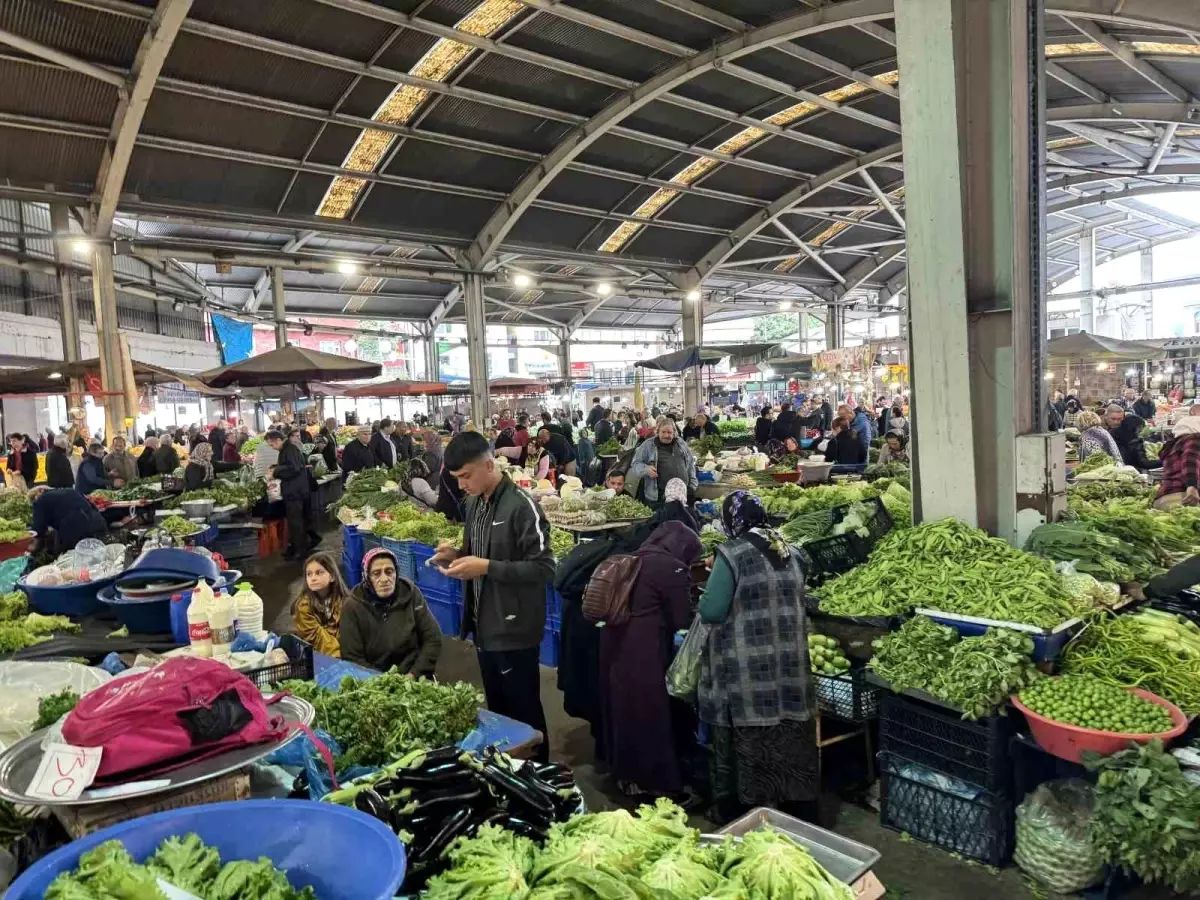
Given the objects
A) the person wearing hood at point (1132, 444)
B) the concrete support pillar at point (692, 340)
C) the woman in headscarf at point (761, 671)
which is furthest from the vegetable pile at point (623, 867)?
the concrete support pillar at point (692, 340)

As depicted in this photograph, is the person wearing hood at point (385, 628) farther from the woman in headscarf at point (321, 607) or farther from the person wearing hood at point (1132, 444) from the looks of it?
the person wearing hood at point (1132, 444)

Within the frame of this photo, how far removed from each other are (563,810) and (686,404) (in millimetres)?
22276

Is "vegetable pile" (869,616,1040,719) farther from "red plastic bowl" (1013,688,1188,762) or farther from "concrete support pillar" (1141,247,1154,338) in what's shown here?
"concrete support pillar" (1141,247,1154,338)

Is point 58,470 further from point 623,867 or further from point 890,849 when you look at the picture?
point 623,867

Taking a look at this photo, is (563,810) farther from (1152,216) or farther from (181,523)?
(1152,216)

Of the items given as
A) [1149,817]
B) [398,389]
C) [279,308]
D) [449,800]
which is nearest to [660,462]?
[1149,817]

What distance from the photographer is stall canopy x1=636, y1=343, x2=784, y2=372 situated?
48.1ft

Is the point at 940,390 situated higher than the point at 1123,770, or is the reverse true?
A: the point at 940,390

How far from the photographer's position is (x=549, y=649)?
645 centimetres

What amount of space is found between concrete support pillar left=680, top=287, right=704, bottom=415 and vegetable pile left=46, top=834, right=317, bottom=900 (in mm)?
21516

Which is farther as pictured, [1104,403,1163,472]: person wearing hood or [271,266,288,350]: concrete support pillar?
[271,266,288,350]: concrete support pillar

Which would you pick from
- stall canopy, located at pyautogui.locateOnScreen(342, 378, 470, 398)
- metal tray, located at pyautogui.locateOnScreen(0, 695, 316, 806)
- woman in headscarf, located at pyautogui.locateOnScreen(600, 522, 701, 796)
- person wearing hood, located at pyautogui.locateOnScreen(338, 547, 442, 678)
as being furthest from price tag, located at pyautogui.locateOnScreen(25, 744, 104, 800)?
stall canopy, located at pyautogui.locateOnScreen(342, 378, 470, 398)

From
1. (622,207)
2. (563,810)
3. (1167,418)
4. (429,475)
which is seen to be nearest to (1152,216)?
(1167,418)

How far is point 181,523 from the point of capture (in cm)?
752
